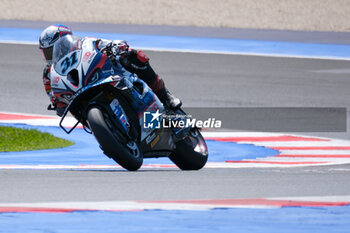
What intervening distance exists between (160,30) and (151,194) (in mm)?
24925

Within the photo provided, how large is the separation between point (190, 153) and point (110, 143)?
1.39m

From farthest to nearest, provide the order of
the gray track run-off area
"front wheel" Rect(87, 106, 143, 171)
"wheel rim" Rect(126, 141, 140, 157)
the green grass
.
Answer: the gray track run-off area, the green grass, "wheel rim" Rect(126, 141, 140, 157), "front wheel" Rect(87, 106, 143, 171)


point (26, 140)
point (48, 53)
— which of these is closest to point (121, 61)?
point (48, 53)

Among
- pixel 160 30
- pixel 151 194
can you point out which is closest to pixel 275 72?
pixel 160 30

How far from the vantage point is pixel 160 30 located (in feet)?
107

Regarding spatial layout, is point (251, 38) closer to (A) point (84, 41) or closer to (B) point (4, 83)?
(B) point (4, 83)

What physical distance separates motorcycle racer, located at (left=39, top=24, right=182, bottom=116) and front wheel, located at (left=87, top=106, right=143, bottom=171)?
1.88ft

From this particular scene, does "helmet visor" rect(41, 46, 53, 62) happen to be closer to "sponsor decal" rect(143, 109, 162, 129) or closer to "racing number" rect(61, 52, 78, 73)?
"racing number" rect(61, 52, 78, 73)

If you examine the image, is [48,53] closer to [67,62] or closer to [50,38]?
[50,38]

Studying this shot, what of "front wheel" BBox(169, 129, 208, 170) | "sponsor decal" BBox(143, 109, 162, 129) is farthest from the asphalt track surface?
"sponsor decal" BBox(143, 109, 162, 129)

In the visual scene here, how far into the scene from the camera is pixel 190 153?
10.3 m

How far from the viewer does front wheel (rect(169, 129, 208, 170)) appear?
33.7 feet

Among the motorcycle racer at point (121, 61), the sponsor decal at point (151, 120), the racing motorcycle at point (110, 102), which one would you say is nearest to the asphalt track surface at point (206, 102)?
the racing motorcycle at point (110, 102)

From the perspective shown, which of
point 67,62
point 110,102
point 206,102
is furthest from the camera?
point 206,102
